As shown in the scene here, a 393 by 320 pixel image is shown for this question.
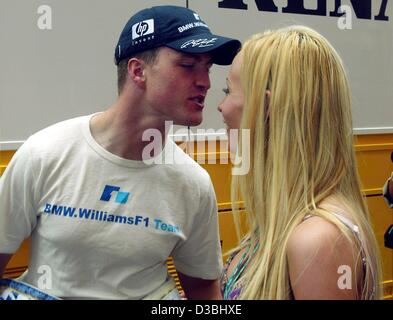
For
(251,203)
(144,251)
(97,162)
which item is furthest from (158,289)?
(251,203)

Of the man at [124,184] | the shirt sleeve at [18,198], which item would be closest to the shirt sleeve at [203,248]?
the man at [124,184]

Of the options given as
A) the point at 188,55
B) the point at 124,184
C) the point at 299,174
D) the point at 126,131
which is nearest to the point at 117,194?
the point at 124,184

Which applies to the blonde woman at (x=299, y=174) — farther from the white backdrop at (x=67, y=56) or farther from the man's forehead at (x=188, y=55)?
the white backdrop at (x=67, y=56)

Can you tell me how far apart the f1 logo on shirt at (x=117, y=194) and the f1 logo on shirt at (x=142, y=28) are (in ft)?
1.85

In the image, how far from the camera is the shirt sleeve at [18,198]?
2.03 m

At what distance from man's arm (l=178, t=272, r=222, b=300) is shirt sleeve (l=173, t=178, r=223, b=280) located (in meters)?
0.04

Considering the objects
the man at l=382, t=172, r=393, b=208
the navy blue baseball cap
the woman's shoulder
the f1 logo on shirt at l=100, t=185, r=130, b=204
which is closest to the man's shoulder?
Result: the f1 logo on shirt at l=100, t=185, r=130, b=204

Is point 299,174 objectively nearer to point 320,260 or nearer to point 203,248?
point 320,260

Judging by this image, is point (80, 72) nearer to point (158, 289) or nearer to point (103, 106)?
point (103, 106)

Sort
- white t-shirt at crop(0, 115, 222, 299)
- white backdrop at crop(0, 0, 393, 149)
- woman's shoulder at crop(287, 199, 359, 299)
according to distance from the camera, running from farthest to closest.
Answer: white backdrop at crop(0, 0, 393, 149) → white t-shirt at crop(0, 115, 222, 299) → woman's shoulder at crop(287, 199, 359, 299)

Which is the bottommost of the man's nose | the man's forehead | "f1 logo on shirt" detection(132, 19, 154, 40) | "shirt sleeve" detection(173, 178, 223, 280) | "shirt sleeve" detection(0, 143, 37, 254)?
"shirt sleeve" detection(173, 178, 223, 280)

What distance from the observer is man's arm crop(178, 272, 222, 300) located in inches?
94.8

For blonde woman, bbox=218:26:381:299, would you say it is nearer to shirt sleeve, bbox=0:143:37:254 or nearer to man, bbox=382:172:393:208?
shirt sleeve, bbox=0:143:37:254

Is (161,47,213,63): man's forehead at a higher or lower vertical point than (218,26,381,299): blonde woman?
higher
